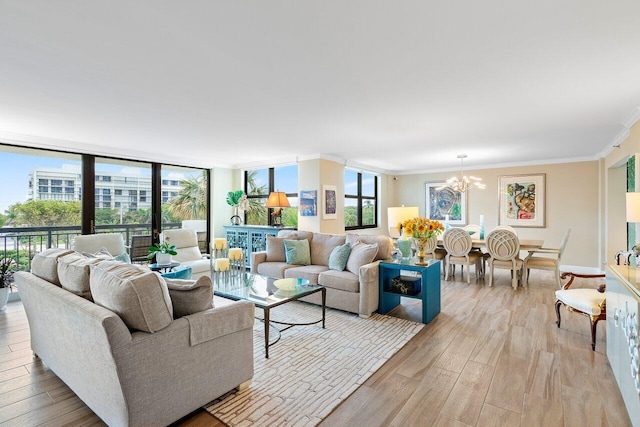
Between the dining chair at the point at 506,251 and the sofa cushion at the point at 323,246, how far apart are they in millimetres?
2635

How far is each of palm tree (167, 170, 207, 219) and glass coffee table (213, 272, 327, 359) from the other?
337 centimetres

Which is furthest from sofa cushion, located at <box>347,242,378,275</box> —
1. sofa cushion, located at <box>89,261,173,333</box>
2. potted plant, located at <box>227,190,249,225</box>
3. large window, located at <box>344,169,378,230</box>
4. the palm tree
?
the palm tree

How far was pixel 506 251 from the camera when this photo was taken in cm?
507

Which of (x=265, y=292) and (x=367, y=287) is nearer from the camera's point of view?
(x=265, y=292)

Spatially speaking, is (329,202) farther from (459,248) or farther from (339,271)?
(459,248)

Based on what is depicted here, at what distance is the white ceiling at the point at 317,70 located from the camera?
175cm

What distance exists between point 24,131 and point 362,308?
5.10m

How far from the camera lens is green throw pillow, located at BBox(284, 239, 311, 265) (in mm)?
4539

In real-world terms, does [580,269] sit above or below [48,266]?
below

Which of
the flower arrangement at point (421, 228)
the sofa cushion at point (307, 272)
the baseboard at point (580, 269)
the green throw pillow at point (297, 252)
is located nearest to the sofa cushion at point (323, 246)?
the green throw pillow at point (297, 252)

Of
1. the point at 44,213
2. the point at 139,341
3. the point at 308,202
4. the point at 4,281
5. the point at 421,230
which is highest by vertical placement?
the point at 308,202

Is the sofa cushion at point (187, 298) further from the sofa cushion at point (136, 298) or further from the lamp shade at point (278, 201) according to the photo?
the lamp shade at point (278, 201)

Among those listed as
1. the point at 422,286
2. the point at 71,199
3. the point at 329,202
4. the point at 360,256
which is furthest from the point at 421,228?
the point at 71,199

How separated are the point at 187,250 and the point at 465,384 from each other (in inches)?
180
